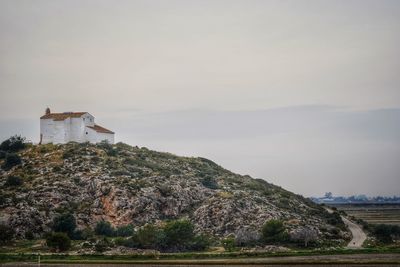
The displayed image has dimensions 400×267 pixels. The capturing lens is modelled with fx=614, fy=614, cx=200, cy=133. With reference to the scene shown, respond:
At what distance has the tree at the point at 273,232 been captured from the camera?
3728 inches

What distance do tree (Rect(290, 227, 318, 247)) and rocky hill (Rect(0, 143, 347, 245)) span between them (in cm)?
210

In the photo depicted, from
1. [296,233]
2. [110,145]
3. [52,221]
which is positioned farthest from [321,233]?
[110,145]

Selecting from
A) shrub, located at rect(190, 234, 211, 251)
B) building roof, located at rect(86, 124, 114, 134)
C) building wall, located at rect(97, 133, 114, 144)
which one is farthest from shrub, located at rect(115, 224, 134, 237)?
building roof, located at rect(86, 124, 114, 134)

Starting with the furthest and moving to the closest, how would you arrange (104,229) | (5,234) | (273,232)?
1. (104,229)
2. (273,232)
3. (5,234)

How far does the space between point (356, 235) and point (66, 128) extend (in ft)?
209

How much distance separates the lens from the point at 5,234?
3752 inches

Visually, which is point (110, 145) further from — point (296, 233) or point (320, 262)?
point (320, 262)

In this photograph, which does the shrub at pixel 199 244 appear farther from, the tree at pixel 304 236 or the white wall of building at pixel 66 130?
the white wall of building at pixel 66 130

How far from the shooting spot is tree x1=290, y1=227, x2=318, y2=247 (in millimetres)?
95125

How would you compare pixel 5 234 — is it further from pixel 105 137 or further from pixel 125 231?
pixel 105 137

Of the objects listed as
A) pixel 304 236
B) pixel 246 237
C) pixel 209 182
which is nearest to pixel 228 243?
pixel 246 237

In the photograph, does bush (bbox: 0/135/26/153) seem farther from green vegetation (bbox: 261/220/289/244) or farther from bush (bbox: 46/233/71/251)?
green vegetation (bbox: 261/220/289/244)

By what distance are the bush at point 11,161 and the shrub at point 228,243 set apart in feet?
160

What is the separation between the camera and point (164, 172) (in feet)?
412
